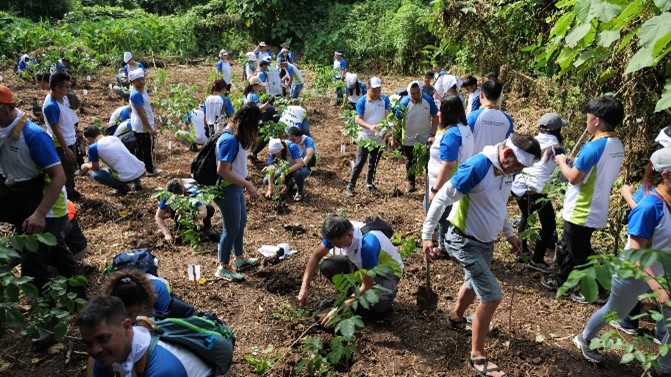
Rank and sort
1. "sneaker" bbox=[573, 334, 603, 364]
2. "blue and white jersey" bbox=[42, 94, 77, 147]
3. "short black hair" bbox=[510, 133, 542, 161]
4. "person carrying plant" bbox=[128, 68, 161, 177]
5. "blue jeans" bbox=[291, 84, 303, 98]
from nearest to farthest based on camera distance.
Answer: "short black hair" bbox=[510, 133, 542, 161] < "sneaker" bbox=[573, 334, 603, 364] < "blue and white jersey" bbox=[42, 94, 77, 147] < "person carrying plant" bbox=[128, 68, 161, 177] < "blue jeans" bbox=[291, 84, 303, 98]

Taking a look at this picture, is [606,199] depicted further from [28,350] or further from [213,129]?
[213,129]

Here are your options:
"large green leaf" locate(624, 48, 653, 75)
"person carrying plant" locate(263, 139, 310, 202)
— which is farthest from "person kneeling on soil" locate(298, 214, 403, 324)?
"person carrying plant" locate(263, 139, 310, 202)

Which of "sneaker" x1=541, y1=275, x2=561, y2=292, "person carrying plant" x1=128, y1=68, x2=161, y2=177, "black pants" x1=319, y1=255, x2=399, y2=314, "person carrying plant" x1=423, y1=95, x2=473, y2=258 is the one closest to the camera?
"black pants" x1=319, y1=255, x2=399, y2=314

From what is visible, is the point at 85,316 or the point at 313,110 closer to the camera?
the point at 85,316

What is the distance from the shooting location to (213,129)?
835cm

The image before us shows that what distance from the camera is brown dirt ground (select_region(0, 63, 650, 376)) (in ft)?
12.6

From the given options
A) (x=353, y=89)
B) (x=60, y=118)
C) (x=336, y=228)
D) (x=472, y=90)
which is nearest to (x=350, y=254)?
(x=336, y=228)

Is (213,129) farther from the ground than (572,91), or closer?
closer

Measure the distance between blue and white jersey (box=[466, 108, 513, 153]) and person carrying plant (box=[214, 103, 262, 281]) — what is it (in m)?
2.16

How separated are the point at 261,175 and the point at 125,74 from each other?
6255 mm

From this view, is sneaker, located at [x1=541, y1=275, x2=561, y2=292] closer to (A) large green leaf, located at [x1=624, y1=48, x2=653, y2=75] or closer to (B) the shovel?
(B) the shovel

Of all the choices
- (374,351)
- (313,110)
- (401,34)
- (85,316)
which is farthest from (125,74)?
(85,316)

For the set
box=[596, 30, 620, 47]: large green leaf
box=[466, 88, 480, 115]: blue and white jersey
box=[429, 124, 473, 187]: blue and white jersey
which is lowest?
box=[429, 124, 473, 187]: blue and white jersey

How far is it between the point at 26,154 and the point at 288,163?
12.4 feet
